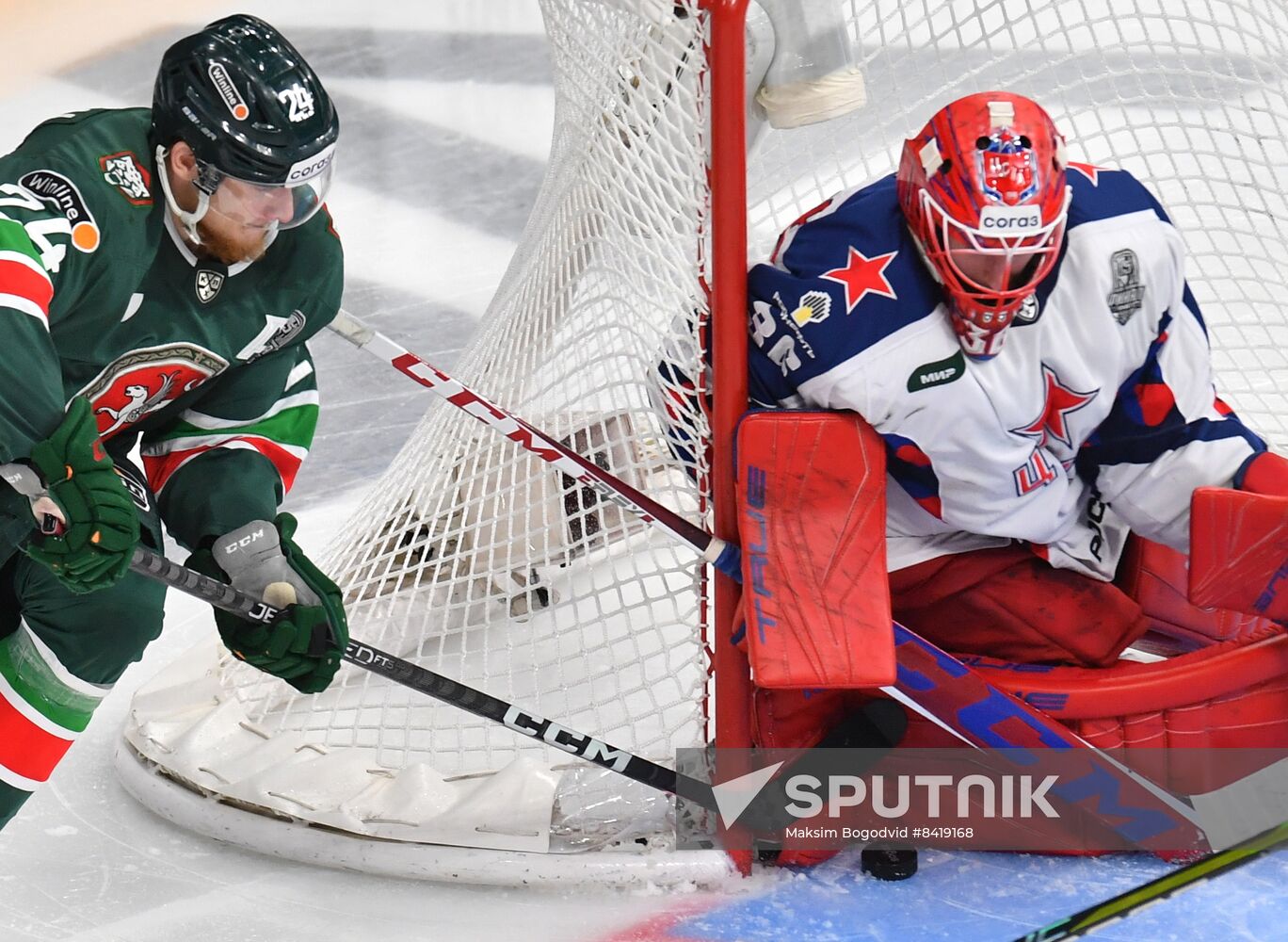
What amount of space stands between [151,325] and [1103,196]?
1.21m

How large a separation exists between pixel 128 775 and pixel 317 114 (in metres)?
1.19

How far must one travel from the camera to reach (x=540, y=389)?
2609mm

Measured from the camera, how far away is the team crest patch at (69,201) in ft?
5.73

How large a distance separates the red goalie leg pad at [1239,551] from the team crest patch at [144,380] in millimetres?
1294

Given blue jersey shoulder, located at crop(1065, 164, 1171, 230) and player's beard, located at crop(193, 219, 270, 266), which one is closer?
player's beard, located at crop(193, 219, 270, 266)

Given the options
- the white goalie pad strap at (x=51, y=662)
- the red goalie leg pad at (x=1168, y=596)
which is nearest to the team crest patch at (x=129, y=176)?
the white goalie pad strap at (x=51, y=662)

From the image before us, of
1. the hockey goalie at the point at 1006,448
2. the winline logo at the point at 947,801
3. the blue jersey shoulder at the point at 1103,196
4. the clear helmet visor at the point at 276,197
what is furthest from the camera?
the winline logo at the point at 947,801

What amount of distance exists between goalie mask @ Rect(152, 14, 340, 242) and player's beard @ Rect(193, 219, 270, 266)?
0.05 ft

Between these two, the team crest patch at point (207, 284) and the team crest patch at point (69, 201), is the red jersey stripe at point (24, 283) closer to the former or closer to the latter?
the team crest patch at point (69, 201)

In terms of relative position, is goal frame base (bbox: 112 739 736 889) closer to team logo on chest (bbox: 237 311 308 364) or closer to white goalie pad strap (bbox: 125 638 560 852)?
white goalie pad strap (bbox: 125 638 560 852)

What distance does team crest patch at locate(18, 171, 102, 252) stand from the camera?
A: 1747 mm

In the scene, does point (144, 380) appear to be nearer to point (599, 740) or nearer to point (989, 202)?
point (599, 740)

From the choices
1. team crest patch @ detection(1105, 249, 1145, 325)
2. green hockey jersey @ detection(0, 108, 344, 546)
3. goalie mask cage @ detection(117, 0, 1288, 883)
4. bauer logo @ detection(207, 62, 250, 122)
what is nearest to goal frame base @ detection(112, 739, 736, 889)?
goalie mask cage @ detection(117, 0, 1288, 883)

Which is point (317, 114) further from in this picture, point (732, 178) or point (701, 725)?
point (701, 725)
